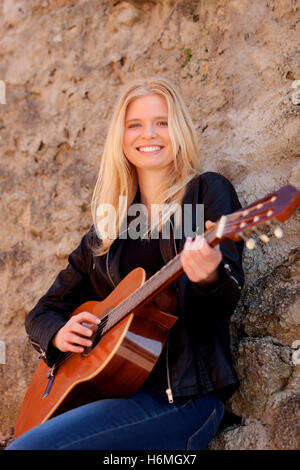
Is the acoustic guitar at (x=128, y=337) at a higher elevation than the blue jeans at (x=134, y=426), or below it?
higher

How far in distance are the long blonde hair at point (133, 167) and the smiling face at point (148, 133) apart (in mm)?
31

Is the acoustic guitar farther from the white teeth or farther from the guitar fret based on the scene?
the white teeth

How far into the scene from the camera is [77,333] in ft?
7.56

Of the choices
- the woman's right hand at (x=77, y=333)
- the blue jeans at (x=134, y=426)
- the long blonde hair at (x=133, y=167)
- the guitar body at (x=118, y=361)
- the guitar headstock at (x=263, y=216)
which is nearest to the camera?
the guitar headstock at (x=263, y=216)

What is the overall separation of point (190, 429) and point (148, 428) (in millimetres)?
168

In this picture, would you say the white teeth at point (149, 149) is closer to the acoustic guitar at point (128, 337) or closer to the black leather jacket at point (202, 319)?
the black leather jacket at point (202, 319)

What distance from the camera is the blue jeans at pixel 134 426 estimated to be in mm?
1878

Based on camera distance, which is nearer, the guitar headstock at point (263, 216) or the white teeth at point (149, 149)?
the guitar headstock at point (263, 216)

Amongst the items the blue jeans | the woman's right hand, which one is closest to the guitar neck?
the woman's right hand

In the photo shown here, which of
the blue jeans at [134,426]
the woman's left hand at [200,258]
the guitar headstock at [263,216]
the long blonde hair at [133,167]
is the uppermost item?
the long blonde hair at [133,167]

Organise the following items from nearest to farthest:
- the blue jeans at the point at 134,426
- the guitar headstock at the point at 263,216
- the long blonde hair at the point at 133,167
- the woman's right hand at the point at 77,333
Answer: the guitar headstock at the point at 263,216, the blue jeans at the point at 134,426, the woman's right hand at the point at 77,333, the long blonde hair at the point at 133,167

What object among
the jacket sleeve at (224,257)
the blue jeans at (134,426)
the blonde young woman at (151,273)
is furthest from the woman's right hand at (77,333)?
the jacket sleeve at (224,257)

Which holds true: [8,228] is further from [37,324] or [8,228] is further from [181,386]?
[181,386]
